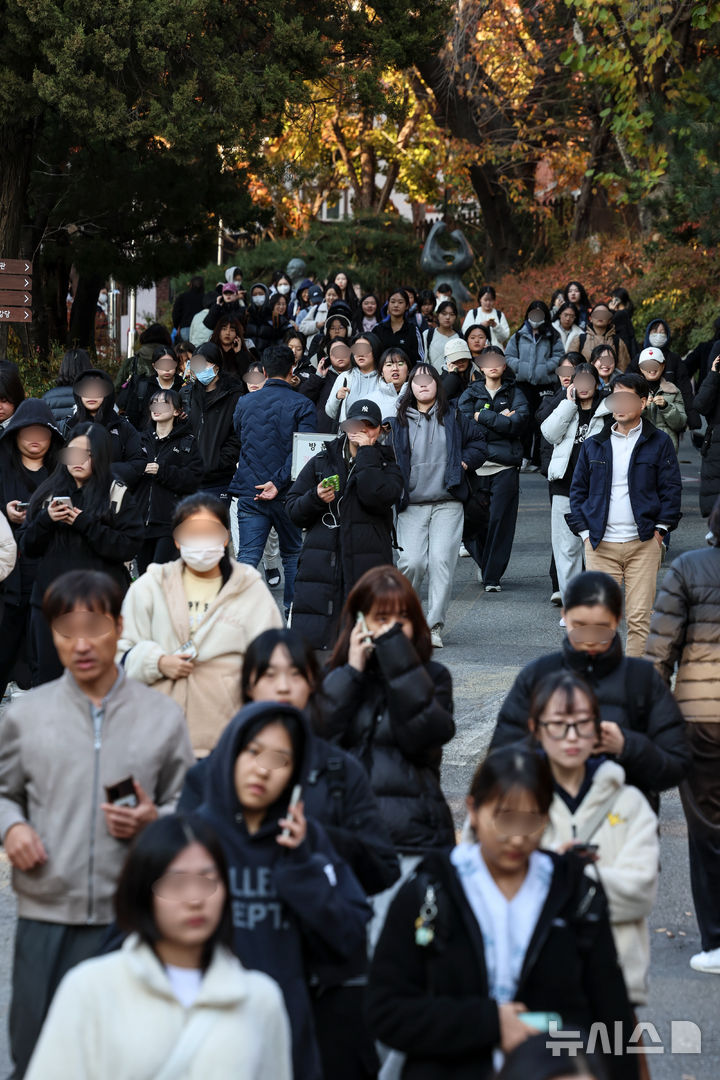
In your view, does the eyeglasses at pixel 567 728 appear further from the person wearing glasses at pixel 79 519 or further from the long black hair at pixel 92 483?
the long black hair at pixel 92 483

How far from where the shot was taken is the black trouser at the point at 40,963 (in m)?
4.04

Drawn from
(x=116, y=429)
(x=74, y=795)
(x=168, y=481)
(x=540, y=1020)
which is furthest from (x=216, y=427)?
(x=540, y=1020)

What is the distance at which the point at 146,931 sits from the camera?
3.09 metres

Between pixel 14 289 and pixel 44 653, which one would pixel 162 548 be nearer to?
pixel 44 653

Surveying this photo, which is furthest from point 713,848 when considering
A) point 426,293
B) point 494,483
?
point 426,293

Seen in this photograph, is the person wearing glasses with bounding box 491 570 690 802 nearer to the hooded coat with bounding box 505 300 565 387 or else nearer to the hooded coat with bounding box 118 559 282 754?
the hooded coat with bounding box 118 559 282 754

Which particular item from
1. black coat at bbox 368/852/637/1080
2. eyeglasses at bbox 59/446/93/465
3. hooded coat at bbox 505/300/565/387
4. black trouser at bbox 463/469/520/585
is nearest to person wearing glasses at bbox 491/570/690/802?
black coat at bbox 368/852/637/1080

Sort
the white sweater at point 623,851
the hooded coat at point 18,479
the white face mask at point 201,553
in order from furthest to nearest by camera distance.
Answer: the hooded coat at point 18,479
the white face mask at point 201,553
the white sweater at point 623,851

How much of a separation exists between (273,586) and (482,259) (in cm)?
2867

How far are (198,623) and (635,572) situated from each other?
4.75m

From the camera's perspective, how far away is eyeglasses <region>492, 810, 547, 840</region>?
11.4ft

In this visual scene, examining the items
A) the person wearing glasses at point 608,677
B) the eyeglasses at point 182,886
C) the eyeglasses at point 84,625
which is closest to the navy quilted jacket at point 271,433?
the person wearing glasses at point 608,677

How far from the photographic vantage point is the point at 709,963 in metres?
5.78

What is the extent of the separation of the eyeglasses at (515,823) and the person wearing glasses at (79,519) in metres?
4.19
